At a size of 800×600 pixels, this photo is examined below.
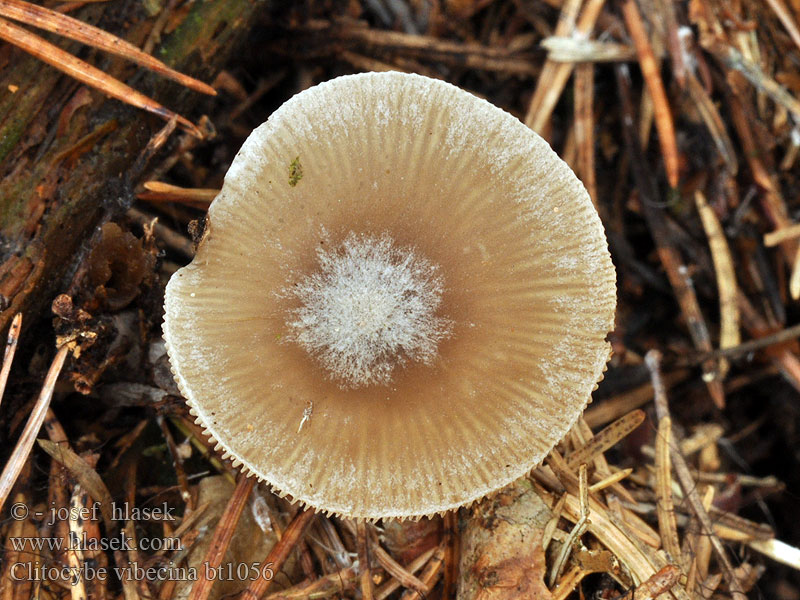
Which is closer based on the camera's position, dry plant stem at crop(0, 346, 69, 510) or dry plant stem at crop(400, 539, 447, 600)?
dry plant stem at crop(0, 346, 69, 510)

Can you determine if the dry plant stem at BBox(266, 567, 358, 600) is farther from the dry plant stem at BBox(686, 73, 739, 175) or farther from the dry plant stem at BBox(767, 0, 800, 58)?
the dry plant stem at BBox(767, 0, 800, 58)

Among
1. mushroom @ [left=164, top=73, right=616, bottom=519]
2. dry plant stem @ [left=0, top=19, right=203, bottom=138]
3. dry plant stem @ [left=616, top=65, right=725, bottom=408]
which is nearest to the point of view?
mushroom @ [left=164, top=73, right=616, bottom=519]

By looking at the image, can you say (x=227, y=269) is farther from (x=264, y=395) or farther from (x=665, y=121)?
(x=665, y=121)

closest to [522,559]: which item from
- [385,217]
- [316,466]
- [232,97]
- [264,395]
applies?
[316,466]

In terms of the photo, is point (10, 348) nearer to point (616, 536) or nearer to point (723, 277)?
point (616, 536)

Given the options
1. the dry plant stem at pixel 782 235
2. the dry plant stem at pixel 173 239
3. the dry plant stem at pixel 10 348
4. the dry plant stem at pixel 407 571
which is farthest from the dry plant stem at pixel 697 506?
the dry plant stem at pixel 10 348

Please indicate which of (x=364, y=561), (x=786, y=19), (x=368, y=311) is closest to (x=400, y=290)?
(x=368, y=311)

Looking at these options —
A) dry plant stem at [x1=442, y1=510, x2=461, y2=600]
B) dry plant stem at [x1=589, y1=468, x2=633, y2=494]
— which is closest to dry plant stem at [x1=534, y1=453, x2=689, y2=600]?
dry plant stem at [x1=589, y1=468, x2=633, y2=494]

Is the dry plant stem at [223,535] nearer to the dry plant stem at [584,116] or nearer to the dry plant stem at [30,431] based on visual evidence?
the dry plant stem at [30,431]
